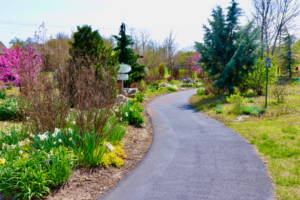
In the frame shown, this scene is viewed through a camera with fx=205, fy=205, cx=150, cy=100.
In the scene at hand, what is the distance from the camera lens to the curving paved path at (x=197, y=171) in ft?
10.6

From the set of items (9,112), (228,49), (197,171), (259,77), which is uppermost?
(228,49)

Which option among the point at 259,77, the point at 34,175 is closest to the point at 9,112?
the point at 34,175

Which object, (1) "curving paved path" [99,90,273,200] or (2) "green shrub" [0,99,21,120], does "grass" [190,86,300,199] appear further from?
(2) "green shrub" [0,99,21,120]

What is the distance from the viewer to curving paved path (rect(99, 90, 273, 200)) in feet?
10.6

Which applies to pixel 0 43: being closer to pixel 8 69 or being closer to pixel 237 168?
pixel 8 69

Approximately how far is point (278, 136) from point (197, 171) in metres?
3.05

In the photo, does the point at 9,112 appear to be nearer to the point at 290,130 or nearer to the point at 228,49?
the point at 290,130

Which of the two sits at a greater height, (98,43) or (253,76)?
(98,43)

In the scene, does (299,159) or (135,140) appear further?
(135,140)

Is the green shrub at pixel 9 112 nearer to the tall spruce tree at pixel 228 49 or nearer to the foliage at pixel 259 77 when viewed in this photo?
the tall spruce tree at pixel 228 49

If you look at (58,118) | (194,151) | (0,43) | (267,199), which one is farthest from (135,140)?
(0,43)

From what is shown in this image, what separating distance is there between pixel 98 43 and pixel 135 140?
16.4ft

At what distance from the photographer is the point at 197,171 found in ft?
13.0

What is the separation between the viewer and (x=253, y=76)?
482 inches
